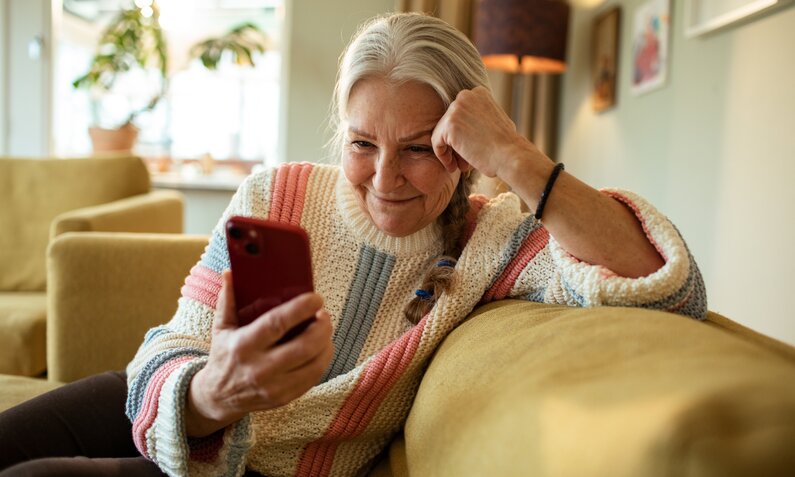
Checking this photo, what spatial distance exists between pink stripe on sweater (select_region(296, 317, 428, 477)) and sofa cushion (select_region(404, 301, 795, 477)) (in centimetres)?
16

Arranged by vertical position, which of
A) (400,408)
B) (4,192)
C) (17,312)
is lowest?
(17,312)

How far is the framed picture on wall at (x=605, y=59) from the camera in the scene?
283 cm

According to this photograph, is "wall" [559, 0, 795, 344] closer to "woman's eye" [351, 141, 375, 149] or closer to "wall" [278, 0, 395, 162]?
"woman's eye" [351, 141, 375, 149]

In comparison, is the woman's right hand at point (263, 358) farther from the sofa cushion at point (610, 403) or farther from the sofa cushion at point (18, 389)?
the sofa cushion at point (18, 389)

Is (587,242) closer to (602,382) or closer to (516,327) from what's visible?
(516,327)

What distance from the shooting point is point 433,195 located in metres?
1.06

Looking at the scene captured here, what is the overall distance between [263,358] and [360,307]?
0.40 m

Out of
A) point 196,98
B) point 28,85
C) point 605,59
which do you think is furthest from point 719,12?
point 28,85

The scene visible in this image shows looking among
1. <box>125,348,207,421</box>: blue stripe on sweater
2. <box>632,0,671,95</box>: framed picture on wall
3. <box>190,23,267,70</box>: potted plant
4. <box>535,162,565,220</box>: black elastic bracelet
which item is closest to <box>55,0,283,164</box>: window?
<box>190,23,267,70</box>: potted plant

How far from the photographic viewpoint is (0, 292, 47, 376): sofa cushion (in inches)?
78.0

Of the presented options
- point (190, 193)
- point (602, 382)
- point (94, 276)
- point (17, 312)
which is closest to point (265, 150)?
point (190, 193)

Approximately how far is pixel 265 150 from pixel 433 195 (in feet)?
13.0

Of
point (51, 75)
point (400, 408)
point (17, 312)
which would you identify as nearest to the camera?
point (400, 408)

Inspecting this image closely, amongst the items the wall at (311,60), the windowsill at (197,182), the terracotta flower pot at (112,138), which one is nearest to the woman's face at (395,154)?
the wall at (311,60)
